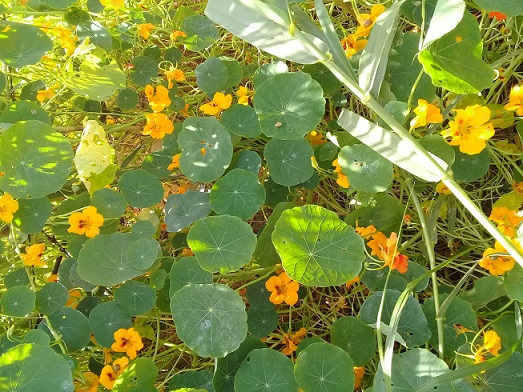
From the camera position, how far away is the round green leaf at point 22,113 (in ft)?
5.08

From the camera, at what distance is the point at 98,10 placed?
1664 mm

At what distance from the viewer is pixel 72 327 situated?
1435 mm

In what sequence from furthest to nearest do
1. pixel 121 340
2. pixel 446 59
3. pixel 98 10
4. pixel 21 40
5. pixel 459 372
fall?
pixel 98 10 → pixel 21 40 → pixel 121 340 → pixel 446 59 → pixel 459 372

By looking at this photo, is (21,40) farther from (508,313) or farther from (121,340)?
(508,313)

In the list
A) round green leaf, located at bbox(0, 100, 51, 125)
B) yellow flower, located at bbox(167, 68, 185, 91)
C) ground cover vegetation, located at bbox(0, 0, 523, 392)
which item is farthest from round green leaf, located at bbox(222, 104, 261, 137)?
round green leaf, located at bbox(0, 100, 51, 125)

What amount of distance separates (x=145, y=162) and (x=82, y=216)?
280 mm

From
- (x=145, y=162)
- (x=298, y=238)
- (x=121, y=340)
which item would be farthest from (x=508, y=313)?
(x=145, y=162)

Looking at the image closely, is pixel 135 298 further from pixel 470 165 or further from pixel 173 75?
pixel 470 165

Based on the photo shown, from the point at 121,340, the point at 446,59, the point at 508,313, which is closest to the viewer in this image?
the point at 446,59

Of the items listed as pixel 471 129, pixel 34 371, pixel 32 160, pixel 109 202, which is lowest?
pixel 34 371

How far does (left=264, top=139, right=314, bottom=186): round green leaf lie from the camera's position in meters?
1.43

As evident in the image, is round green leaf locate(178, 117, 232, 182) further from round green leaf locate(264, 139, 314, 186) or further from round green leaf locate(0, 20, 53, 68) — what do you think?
round green leaf locate(0, 20, 53, 68)

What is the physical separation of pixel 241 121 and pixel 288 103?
19cm

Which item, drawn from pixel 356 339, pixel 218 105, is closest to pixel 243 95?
pixel 218 105
